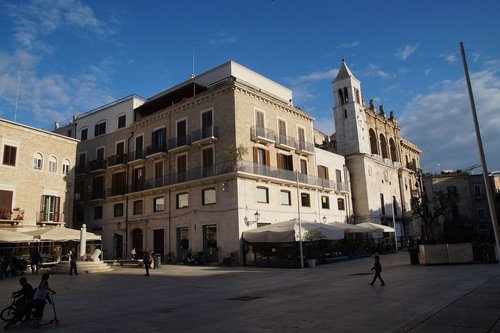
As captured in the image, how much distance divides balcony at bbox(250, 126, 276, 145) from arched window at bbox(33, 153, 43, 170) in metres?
18.7

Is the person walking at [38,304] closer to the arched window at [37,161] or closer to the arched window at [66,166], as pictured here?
the arched window at [37,161]

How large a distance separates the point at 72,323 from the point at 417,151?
67.3m

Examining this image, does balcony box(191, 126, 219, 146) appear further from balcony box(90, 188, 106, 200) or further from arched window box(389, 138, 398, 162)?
arched window box(389, 138, 398, 162)

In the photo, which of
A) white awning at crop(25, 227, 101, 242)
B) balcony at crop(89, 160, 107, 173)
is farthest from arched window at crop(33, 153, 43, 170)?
white awning at crop(25, 227, 101, 242)

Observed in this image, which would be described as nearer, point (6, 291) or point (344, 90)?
point (6, 291)

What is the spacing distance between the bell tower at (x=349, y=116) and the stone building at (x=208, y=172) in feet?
13.3

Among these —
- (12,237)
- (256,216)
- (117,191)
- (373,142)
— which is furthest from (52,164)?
(373,142)

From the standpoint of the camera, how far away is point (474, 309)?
9.41 metres

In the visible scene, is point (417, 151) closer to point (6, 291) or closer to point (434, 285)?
point (434, 285)

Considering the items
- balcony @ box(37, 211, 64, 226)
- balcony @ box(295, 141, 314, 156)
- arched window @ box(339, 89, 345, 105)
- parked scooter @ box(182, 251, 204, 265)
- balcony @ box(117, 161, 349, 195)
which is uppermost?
arched window @ box(339, 89, 345, 105)

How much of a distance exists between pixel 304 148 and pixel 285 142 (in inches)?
119

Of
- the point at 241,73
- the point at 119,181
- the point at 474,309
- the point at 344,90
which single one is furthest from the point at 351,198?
the point at 474,309

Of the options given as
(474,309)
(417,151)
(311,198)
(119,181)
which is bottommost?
(474,309)

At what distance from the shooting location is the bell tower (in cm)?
4553
